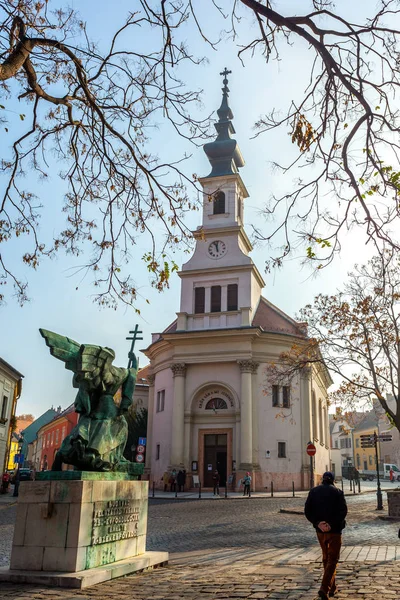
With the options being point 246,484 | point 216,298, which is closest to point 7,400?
point 216,298

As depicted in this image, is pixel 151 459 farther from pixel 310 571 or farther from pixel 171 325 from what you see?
pixel 310 571

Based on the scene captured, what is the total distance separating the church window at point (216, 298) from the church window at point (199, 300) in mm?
600

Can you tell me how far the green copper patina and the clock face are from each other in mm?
30713

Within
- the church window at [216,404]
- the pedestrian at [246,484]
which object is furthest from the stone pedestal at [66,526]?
the church window at [216,404]

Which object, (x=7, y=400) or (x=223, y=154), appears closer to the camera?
(x=7, y=400)

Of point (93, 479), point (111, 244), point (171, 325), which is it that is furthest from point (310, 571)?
point (171, 325)

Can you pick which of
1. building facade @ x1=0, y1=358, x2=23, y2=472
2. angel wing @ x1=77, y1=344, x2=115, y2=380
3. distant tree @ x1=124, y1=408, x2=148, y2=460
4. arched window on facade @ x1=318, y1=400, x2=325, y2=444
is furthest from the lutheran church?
angel wing @ x1=77, y1=344, x2=115, y2=380

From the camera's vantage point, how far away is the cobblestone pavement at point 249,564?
247 inches

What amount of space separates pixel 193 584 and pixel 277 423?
1143 inches

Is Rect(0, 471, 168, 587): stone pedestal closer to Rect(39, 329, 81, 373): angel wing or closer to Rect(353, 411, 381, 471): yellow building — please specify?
Rect(39, 329, 81, 373): angel wing

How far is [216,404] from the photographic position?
36.3 metres

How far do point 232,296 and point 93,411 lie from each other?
29380mm

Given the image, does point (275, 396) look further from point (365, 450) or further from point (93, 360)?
point (365, 450)

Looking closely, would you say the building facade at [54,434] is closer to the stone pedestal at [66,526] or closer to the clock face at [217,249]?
the clock face at [217,249]
